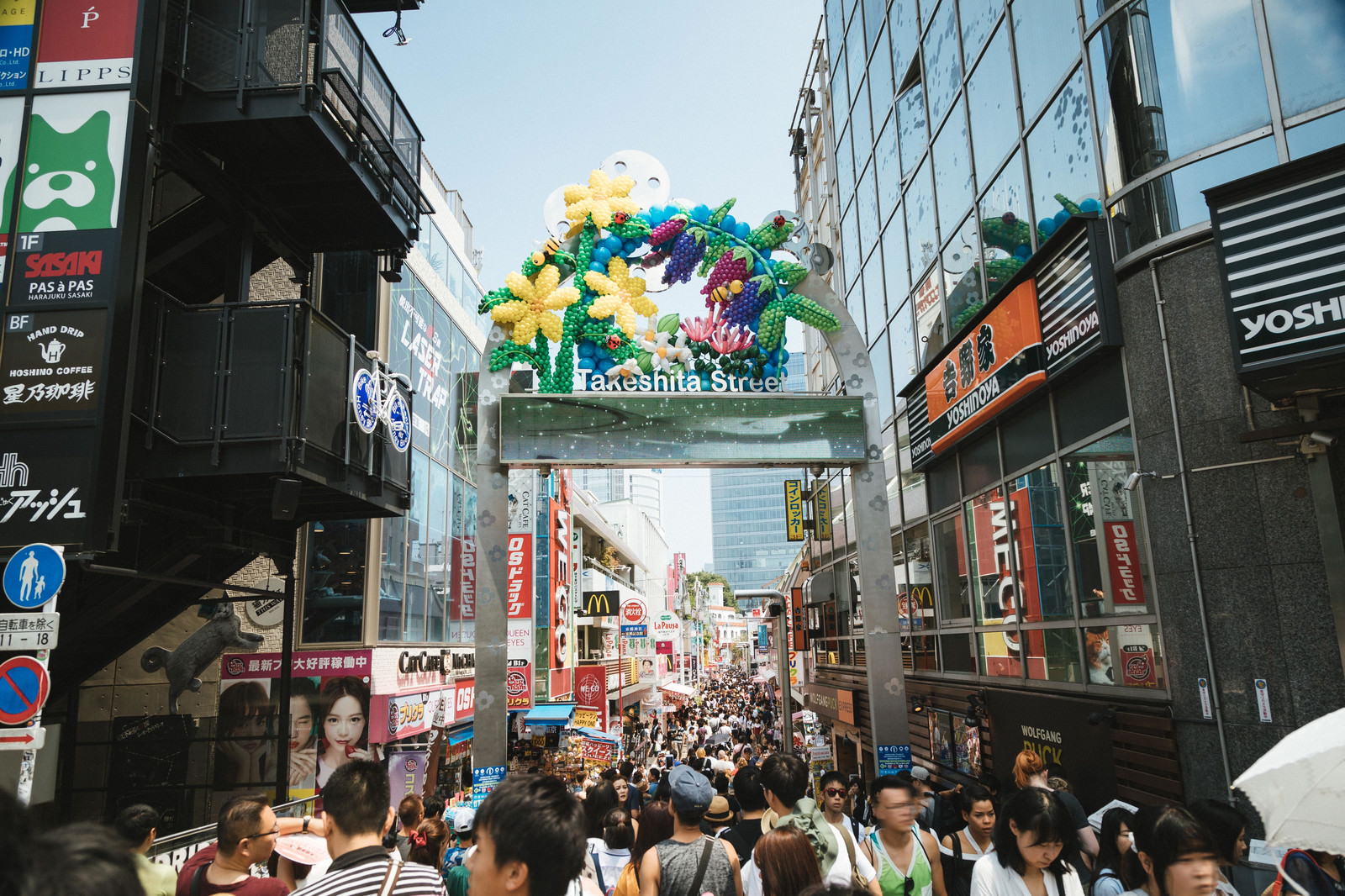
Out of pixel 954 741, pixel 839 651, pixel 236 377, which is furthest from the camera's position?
pixel 839 651

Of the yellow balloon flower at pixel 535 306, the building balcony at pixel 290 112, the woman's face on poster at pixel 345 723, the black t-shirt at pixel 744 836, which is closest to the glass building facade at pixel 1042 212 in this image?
the black t-shirt at pixel 744 836

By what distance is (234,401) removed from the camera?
9.77 m

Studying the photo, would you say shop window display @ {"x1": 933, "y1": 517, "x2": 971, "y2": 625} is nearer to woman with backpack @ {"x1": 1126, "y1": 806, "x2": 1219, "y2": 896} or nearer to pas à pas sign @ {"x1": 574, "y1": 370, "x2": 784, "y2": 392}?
pas à pas sign @ {"x1": 574, "y1": 370, "x2": 784, "y2": 392}

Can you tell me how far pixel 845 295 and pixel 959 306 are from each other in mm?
8937

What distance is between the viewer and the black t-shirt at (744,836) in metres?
5.50

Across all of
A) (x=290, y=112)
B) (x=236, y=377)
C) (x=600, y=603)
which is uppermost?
(x=290, y=112)

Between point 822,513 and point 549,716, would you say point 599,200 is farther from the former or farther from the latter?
point 822,513

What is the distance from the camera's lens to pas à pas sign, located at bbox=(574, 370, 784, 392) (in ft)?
41.7

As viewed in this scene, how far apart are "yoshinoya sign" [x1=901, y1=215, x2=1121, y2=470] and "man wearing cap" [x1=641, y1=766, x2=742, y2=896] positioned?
6.73m

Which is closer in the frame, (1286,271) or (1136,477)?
(1286,271)

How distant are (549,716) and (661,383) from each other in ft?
34.3

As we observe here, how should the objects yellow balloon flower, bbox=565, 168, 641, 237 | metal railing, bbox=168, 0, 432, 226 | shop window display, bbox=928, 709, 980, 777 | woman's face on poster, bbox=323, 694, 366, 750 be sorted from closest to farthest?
metal railing, bbox=168, 0, 432, 226 < yellow balloon flower, bbox=565, 168, 641, 237 < shop window display, bbox=928, 709, 980, 777 < woman's face on poster, bbox=323, 694, 366, 750

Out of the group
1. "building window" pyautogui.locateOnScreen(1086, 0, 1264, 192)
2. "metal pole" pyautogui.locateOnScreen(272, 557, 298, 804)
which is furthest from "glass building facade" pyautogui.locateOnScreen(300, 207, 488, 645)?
"building window" pyautogui.locateOnScreen(1086, 0, 1264, 192)

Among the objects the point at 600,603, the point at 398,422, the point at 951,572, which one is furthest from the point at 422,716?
the point at 600,603
